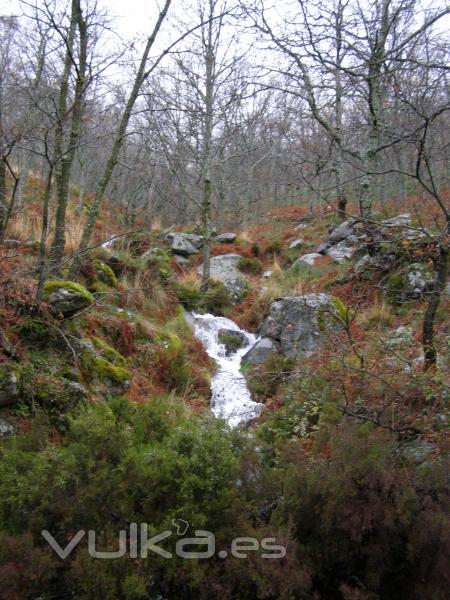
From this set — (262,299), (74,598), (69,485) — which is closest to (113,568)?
(74,598)

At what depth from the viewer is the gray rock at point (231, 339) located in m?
8.37

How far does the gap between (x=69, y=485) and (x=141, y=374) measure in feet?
12.0

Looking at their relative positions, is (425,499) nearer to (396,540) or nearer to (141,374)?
(396,540)

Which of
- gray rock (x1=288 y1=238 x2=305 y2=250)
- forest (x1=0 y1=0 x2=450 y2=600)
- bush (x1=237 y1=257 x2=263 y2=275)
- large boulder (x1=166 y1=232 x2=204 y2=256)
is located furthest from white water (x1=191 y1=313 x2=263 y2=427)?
gray rock (x1=288 y1=238 x2=305 y2=250)

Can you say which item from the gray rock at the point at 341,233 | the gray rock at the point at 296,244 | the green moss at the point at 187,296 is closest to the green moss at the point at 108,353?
the green moss at the point at 187,296

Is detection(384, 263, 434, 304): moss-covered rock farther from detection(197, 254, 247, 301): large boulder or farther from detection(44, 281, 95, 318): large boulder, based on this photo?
detection(44, 281, 95, 318): large boulder

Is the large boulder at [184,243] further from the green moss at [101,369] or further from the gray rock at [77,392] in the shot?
the gray rock at [77,392]

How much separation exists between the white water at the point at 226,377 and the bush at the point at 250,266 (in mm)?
3142

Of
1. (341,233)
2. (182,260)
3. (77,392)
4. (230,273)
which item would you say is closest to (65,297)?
(77,392)

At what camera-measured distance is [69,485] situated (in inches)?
95.0

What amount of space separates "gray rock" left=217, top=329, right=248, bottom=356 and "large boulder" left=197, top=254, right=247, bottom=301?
1.75 metres

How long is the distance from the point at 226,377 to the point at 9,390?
4042 millimetres

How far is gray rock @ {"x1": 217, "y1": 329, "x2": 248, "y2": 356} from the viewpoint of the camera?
837cm

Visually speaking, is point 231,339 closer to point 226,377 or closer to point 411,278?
point 226,377
